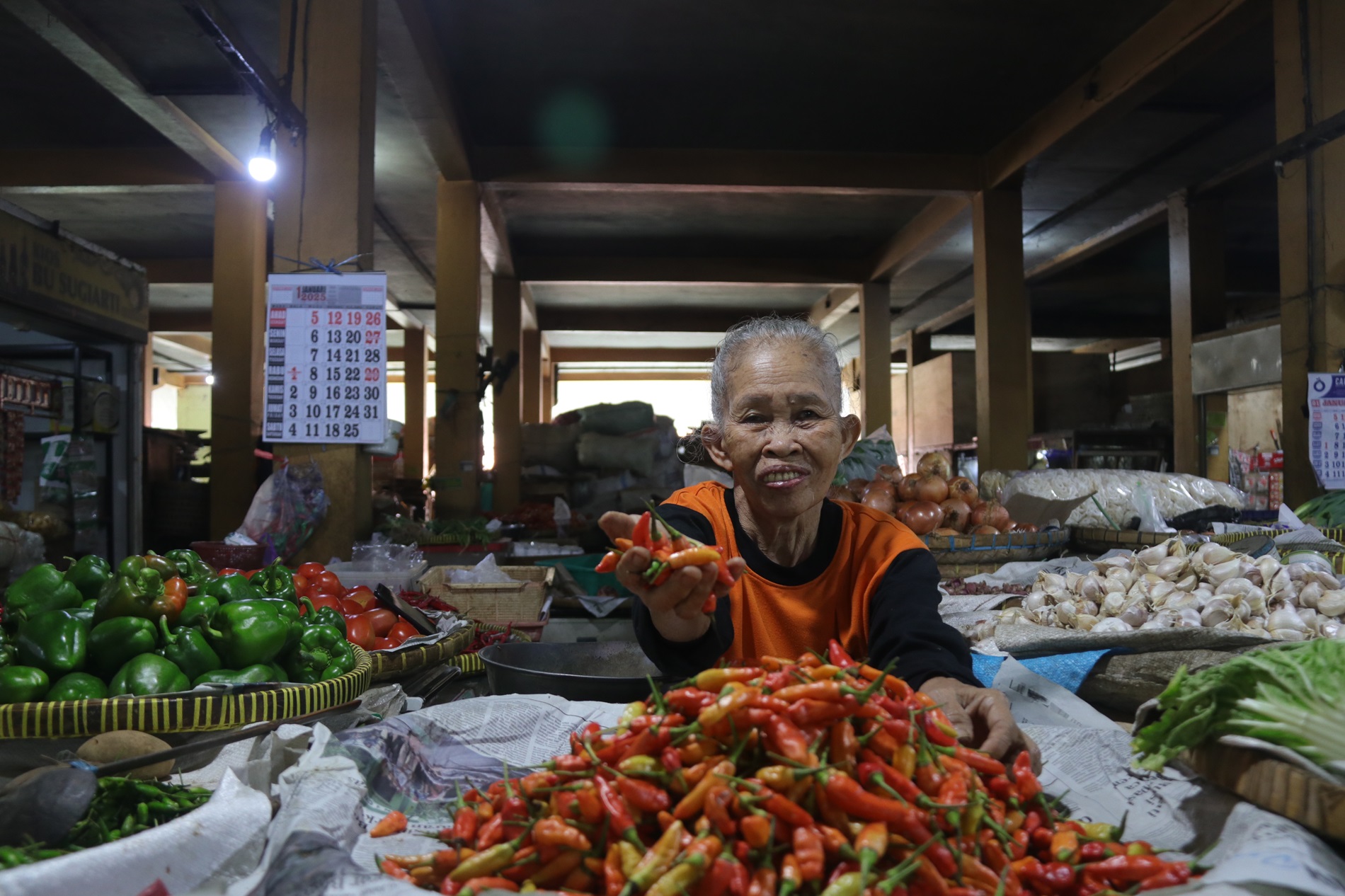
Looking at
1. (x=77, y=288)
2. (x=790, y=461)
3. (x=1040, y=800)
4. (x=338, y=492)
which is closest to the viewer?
(x=1040, y=800)

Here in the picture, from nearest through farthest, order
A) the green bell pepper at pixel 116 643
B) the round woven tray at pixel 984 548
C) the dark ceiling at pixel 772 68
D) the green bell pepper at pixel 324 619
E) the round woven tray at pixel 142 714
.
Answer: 1. the round woven tray at pixel 142 714
2. the green bell pepper at pixel 116 643
3. the green bell pepper at pixel 324 619
4. the round woven tray at pixel 984 548
5. the dark ceiling at pixel 772 68

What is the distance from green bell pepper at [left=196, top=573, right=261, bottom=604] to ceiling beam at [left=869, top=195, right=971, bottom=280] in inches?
337

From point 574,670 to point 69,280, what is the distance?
5.53 metres

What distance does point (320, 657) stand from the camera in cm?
215

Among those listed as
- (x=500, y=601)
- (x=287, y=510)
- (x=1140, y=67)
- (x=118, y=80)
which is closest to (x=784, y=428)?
(x=500, y=601)

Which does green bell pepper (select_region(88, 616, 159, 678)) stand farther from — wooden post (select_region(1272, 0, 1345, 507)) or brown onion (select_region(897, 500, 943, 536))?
wooden post (select_region(1272, 0, 1345, 507))

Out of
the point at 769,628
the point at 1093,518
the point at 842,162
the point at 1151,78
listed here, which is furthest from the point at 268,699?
the point at 842,162

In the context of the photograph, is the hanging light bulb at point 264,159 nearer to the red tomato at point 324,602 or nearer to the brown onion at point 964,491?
the red tomato at point 324,602

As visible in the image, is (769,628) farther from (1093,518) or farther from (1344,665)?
(1093,518)

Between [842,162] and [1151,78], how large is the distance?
297 centimetres

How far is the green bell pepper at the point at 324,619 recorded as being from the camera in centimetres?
233

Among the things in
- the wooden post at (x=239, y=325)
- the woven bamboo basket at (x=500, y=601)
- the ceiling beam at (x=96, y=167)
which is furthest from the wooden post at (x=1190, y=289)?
the ceiling beam at (x=96, y=167)

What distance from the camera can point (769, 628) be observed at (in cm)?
212

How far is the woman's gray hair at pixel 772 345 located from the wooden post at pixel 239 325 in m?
7.52
